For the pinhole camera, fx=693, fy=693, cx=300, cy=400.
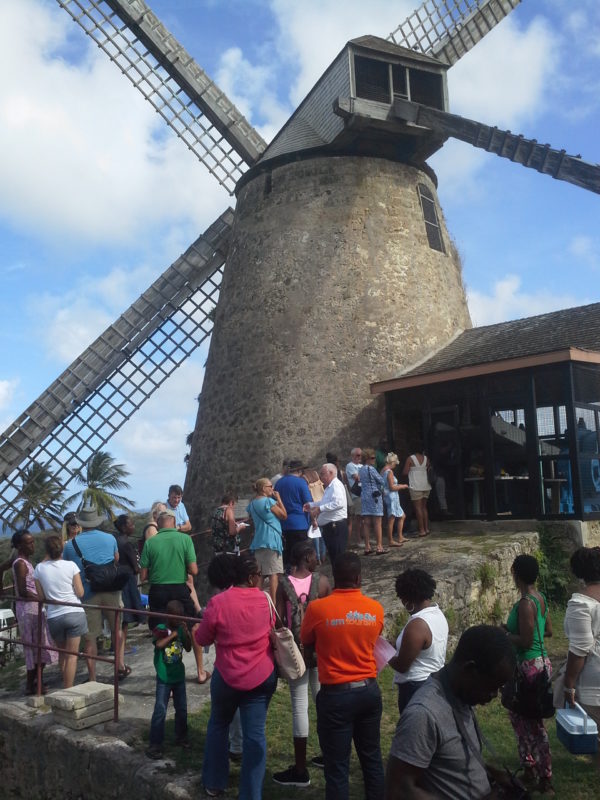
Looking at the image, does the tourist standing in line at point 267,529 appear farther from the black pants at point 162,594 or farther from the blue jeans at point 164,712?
the blue jeans at point 164,712

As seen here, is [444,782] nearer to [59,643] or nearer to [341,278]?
[59,643]

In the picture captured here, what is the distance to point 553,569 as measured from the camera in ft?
30.9

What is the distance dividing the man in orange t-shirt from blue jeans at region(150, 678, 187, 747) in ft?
4.79

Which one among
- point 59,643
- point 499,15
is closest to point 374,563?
point 59,643

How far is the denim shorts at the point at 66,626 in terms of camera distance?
20.3 ft

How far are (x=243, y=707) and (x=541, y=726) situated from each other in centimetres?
180

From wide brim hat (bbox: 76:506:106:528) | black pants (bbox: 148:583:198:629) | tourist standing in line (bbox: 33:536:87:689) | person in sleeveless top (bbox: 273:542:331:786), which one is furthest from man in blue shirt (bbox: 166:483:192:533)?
person in sleeveless top (bbox: 273:542:331:786)

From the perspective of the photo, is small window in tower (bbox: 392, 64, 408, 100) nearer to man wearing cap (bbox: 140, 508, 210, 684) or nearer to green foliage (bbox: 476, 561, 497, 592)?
green foliage (bbox: 476, 561, 497, 592)

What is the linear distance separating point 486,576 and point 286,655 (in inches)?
186

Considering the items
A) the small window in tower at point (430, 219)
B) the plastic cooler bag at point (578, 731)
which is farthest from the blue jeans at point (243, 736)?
the small window in tower at point (430, 219)

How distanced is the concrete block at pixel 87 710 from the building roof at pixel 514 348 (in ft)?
23.9

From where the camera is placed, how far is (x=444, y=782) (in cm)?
225

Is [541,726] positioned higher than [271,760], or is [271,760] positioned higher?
[541,726]

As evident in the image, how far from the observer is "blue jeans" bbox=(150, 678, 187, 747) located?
187 inches
